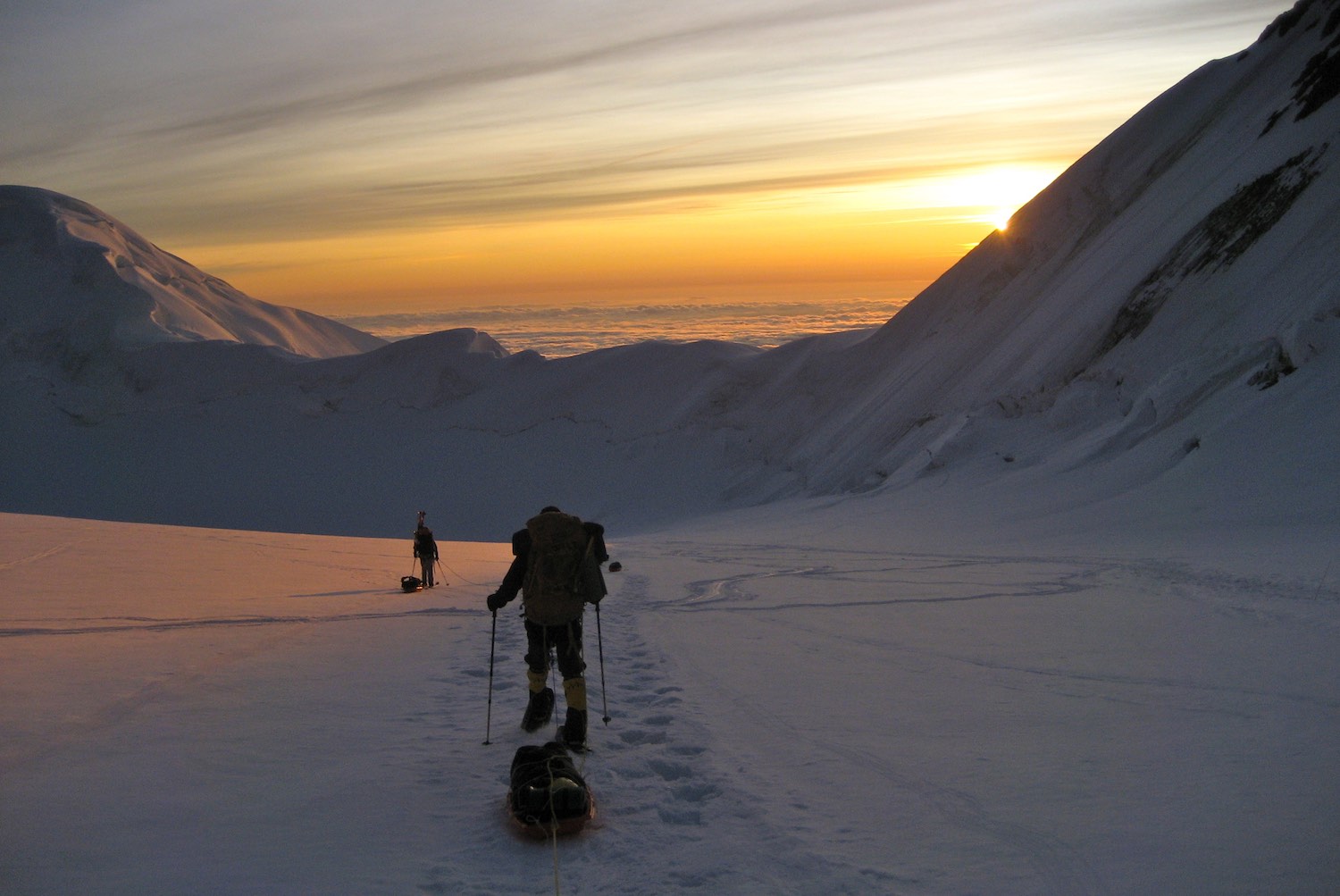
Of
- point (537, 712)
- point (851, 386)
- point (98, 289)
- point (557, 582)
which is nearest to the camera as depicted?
point (557, 582)

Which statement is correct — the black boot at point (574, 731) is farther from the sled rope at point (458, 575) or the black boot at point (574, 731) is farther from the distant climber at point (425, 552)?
the sled rope at point (458, 575)

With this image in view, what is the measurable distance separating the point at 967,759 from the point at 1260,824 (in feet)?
5.16

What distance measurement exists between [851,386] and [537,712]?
42.4m

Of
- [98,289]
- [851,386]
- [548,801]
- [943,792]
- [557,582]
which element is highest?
[98,289]

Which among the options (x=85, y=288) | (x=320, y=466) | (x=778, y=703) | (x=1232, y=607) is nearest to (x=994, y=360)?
(x=1232, y=607)

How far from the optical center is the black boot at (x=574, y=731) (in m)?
6.24

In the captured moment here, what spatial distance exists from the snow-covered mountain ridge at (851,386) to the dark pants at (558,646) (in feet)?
44.2

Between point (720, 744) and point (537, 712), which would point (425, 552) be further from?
point (720, 744)

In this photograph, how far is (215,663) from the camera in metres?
8.44

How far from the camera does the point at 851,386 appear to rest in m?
47.7

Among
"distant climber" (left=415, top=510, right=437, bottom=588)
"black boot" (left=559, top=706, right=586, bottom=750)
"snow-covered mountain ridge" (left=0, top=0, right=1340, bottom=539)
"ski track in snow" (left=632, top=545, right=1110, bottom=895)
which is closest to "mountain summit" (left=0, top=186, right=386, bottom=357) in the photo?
"snow-covered mountain ridge" (left=0, top=0, right=1340, bottom=539)

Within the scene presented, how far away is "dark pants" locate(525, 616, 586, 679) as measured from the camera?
21.1 ft

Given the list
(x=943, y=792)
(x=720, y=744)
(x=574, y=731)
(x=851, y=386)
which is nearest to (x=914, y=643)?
(x=720, y=744)

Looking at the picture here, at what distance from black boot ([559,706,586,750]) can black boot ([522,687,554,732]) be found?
46 cm
